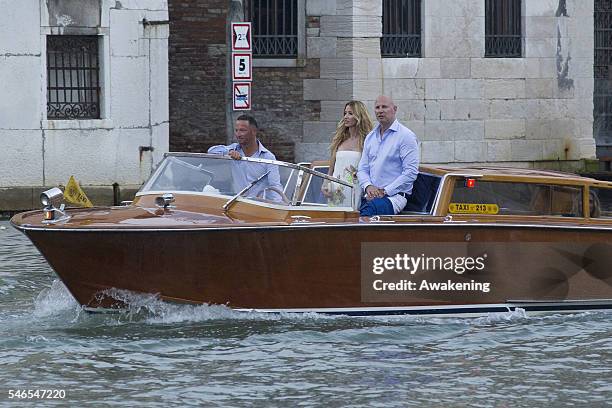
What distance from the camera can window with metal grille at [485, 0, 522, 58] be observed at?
873 inches

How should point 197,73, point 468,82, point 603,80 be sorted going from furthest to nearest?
point 603,80, point 468,82, point 197,73

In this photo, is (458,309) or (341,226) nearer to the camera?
(341,226)

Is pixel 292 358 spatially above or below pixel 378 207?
below

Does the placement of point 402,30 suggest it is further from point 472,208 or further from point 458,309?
point 458,309

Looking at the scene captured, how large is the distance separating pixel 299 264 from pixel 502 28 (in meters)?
12.8

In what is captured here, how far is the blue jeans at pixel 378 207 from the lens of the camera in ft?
34.8

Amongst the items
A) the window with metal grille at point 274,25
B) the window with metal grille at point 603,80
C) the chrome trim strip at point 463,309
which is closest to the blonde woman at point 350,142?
the chrome trim strip at point 463,309

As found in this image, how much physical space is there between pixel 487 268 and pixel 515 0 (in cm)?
1238

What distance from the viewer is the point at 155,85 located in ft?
62.6

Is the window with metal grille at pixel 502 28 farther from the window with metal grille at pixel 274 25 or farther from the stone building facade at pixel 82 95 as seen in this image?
the stone building facade at pixel 82 95

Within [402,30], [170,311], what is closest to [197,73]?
[402,30]

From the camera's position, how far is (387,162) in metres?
10.9

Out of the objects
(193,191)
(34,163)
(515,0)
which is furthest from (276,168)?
(515,0)

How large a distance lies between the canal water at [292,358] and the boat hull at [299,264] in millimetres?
120
